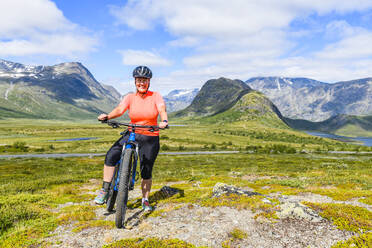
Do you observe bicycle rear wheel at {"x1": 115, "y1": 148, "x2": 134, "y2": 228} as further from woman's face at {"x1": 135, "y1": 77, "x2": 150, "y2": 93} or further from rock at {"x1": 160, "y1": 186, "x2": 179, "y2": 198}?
rock at {"x1": 160, "y1": 186, "x2": 179, "y2": 198}

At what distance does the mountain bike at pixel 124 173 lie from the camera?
288 inches

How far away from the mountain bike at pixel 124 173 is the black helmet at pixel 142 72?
74.2 inches

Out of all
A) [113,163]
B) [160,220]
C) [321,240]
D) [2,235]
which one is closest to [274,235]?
[321,240]

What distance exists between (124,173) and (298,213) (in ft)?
19.2

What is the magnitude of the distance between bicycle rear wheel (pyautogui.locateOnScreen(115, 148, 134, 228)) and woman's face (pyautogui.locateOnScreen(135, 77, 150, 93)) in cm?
225

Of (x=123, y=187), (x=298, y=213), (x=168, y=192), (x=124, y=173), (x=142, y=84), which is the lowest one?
(x=168, y=192)

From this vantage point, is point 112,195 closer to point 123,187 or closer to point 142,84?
point 123,187


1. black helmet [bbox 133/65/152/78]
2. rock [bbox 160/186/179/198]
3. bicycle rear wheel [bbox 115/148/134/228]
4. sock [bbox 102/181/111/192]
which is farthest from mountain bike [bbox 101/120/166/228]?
rock [bbox 160/186/179/198]

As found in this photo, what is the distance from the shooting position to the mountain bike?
7305mm

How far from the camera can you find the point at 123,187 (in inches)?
293

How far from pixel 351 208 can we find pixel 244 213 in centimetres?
392

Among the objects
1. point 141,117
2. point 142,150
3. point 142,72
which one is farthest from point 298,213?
point 142,72

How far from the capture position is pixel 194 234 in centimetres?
680

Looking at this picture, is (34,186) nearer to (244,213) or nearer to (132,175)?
(132,175)
